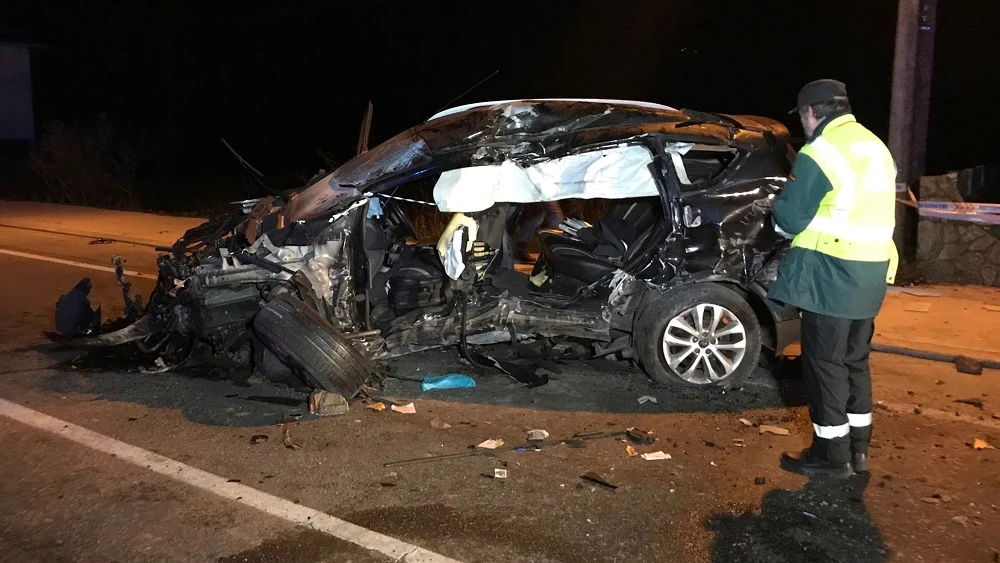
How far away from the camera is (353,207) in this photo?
5477mm

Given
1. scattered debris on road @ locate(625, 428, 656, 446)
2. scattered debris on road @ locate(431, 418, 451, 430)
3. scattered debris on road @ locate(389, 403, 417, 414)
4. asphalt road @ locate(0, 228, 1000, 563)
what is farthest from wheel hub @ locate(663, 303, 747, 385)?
scattered debris on road @ locate(389, 403, 417, 414)

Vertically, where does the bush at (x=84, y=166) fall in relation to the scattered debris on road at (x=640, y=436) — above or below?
above

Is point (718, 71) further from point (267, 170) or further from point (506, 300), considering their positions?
point (506, 300)

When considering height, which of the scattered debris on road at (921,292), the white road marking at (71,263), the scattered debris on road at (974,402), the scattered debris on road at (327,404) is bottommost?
the scattered debris on road at (974,402)

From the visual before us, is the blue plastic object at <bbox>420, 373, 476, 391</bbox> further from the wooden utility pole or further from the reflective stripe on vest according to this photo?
the wooden utility pole

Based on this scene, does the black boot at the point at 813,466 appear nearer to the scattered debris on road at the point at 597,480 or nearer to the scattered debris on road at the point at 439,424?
the scattered debris on road at the point at 597,480

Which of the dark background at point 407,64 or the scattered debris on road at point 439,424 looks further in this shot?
the dark background at point 407,64

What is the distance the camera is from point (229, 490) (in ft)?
13.7

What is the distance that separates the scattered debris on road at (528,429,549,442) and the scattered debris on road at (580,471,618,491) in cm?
52

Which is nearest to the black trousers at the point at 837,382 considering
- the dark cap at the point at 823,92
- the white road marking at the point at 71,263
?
the dark cap at the point at 823,92

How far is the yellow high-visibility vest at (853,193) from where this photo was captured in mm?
4023

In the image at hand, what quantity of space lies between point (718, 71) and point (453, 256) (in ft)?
64.8

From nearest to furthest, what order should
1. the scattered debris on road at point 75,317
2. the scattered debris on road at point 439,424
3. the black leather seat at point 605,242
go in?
1. the scattered debris on road at point 439,424
2. the black leather seat at point 605,242
3. the scattered debris on road at point 75,317

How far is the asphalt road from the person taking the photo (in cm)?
365
